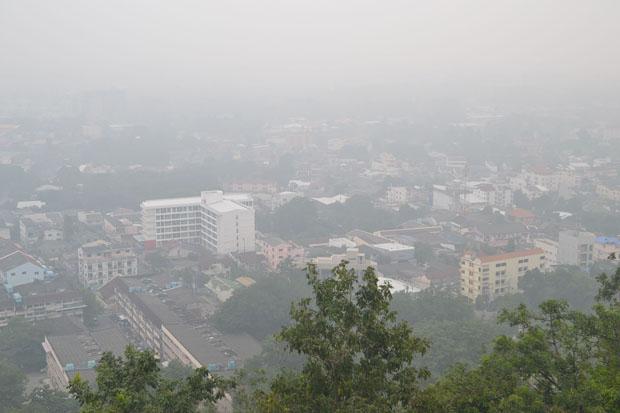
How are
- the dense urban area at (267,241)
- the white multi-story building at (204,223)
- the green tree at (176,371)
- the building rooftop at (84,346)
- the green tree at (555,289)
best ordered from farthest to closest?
the white multi-story building at (204,223) < the green tree at (555,289) < the dense urban area at (267,241) < the building rooftop at (84,346) < the green tree at (176,371)

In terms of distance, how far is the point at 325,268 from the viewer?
1169 centimetres

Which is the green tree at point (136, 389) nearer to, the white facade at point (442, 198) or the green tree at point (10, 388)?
the green tree at point (10, 388)

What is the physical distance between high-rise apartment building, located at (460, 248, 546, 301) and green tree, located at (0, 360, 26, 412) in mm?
6051

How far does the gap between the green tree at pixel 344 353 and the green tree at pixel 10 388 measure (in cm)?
508

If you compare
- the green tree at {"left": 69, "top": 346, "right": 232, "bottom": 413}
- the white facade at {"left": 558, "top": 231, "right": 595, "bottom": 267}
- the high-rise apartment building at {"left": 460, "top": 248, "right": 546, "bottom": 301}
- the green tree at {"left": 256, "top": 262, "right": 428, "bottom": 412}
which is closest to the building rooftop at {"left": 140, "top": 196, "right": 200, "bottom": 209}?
the high-rise apartment building at {"left": 460, "top": 248, "right": 546, "bottom": 301}

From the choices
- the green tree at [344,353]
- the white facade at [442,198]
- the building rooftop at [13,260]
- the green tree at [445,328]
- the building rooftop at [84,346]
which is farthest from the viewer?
the white facade at [442,198]

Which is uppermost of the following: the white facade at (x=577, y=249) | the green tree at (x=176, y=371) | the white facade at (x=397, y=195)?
the green tree at (x=176, y=371)

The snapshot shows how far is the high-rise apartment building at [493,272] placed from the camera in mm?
11039

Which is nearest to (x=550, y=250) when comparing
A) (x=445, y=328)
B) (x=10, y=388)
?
(x=445, y=328)

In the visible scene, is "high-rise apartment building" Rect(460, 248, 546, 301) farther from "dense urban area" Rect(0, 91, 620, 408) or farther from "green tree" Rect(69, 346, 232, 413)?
"green tree" Rect(69, 346, 232, 413)

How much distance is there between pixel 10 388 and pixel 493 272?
656 centimetres

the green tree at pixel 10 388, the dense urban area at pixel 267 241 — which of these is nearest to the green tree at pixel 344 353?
the dense urban area at pixel 267 241

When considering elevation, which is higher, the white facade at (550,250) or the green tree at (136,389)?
the green tree at (136,389)

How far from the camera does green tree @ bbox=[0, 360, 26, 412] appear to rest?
7219 millimetres
